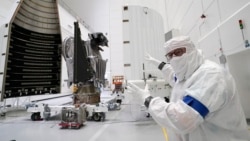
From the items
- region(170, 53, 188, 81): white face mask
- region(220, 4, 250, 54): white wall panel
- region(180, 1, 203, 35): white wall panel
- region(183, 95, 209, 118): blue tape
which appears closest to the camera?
region(183, 95, 209, 118): blue tape

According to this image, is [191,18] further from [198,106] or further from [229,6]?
[198,106]

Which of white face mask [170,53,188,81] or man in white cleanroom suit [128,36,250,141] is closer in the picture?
man in white cleanroom suit [128,36,250,141]

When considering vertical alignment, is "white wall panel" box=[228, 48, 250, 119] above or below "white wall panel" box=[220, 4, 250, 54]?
below

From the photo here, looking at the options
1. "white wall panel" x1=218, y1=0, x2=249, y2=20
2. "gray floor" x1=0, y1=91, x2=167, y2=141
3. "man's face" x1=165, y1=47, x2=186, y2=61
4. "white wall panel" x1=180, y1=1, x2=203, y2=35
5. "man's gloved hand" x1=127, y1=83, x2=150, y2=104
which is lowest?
"gray floor" x1=0, y1=91, x2=167, y2=141

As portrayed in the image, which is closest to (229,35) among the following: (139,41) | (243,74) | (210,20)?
(243,74)

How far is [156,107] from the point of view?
84 cm

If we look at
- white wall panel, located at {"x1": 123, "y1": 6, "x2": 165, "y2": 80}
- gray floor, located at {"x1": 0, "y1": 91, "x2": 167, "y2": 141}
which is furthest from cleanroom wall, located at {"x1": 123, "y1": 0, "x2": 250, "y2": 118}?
gray floor, located at {"x1": 0, "y1": 91, "x2": 167, "y2": 141}

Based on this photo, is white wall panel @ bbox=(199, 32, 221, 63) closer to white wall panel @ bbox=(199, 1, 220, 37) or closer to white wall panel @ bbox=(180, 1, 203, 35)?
white wall panel @ bbox=(199, 1, 220, 37)

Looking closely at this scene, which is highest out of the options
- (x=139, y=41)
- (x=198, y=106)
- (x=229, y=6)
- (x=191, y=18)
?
(x=191, y=18)

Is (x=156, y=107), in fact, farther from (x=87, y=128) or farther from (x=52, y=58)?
(x=52, y=58)

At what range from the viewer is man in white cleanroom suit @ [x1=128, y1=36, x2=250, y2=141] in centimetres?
73

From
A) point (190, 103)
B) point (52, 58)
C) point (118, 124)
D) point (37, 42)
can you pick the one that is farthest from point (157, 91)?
point (37, 42)

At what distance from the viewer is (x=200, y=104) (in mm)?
722

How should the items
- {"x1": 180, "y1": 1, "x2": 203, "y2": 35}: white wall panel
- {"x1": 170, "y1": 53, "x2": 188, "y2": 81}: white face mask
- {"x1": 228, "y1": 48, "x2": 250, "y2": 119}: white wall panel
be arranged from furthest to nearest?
{"x1": 180, "y1": 1, "x2": 203, "y2": 35}: white wall panel → {"x1": 228, "y1": 48, "x2": 250, "y2": 119}: white wall panel → {"x1": 170, "y1": 53, "x2": 188, "y2": 81}: white face mask
